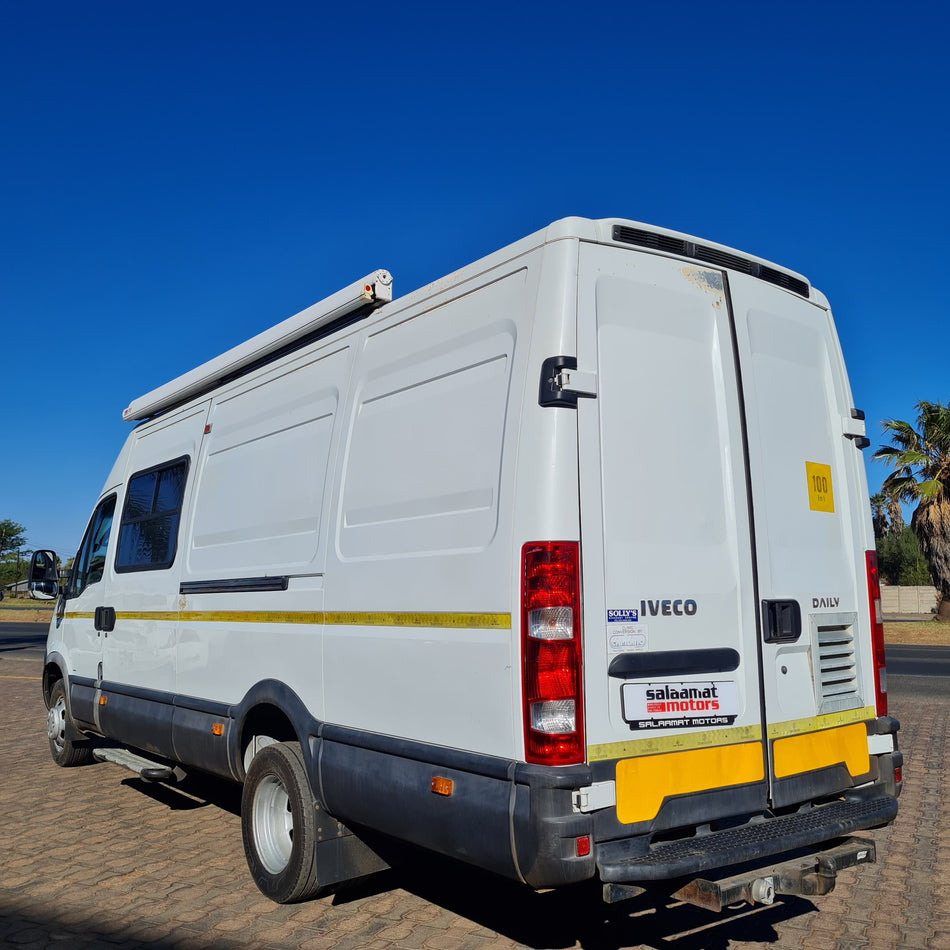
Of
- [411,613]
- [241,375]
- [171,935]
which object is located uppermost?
[241,375]

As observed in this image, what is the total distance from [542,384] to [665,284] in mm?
844

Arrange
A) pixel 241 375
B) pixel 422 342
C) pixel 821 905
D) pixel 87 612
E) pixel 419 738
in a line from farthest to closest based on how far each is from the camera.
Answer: pixel 87 612 → pixel 241 375 → pixel 821 905 → pixel 422 342 → pixel 419 738

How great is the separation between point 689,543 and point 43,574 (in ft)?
21.6

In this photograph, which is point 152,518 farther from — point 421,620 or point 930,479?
point 930,479

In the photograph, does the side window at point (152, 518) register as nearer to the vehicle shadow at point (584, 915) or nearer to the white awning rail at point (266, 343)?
the white awning rail at point (266, 343)

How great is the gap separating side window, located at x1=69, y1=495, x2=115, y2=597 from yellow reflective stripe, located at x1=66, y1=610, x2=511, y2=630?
146 centimetres

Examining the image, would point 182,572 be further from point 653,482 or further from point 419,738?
point 653,482

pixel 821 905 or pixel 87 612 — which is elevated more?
pixel 87 612

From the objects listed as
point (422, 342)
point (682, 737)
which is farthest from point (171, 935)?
point (422, 342)

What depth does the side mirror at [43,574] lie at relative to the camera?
8516mm

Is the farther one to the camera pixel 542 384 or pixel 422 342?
pixel 422 342

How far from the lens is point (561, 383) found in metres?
3.63

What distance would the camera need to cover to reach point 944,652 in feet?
68.7

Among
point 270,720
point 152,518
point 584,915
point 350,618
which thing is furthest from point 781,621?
point 152,518
